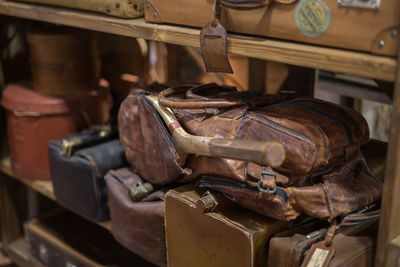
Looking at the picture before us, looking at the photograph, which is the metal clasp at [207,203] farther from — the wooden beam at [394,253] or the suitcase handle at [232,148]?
the wooden beam at [394,253]

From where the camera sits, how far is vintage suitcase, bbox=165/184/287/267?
1313 millimetres

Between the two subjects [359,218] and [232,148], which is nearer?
[232,148]

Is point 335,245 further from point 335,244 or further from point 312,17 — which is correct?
→ point 312,17

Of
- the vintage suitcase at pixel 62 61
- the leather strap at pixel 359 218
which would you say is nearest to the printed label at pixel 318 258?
the leather strap at pixel 359 218

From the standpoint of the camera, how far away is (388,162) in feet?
3.62

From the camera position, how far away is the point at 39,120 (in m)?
2.25

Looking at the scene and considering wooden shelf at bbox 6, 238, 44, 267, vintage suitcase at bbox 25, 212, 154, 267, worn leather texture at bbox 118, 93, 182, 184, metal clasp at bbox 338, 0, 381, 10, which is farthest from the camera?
wooden shelf at bbox 6, 238, 44, 267

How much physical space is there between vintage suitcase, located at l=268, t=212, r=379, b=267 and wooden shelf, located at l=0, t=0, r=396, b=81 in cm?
43

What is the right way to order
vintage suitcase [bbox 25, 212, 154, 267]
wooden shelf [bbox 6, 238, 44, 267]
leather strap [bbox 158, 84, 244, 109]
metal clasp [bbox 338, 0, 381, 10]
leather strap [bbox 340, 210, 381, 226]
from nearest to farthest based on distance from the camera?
1. metal clasp [bbox 338, 0, 381, 10]
2. leather strap [bbox 340, 210, 381, 226]
3. leather strap [bbox 158, 84, 244, 109]
4. vintage suitcase [bbox 25, 212, 154, 267]
5. wooden shelf [bbox 6, 238, 44, 267]

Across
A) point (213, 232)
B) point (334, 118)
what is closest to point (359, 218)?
point (334, 118)

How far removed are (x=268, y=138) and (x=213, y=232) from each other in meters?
0.30

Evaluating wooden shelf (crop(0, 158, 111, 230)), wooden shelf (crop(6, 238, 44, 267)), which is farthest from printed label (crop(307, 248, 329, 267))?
wooden shelf (crop(6, 238, 44, 267))

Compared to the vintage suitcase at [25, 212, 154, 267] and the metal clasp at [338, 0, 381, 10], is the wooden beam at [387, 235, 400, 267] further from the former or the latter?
the vintage suitcase at [25, 212, 154, 267]

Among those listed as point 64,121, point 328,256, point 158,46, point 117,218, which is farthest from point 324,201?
point 158,46
